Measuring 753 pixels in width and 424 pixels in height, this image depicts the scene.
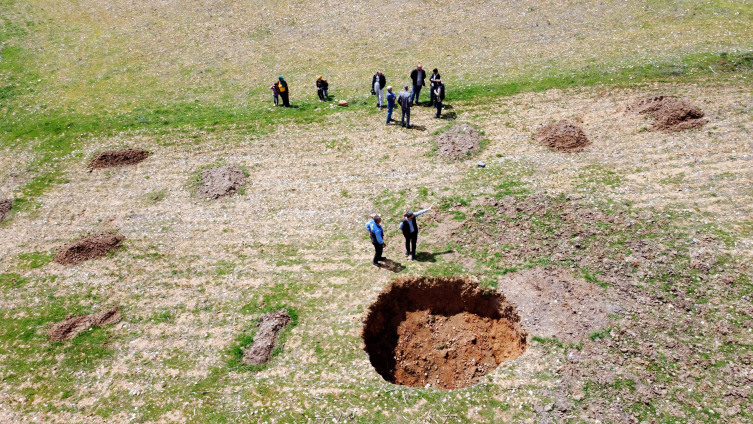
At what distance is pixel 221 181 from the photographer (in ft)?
81.5

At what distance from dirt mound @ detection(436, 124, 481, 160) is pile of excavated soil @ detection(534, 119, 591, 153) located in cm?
353

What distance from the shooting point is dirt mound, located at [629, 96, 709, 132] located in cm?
2367

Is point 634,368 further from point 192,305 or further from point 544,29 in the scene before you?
point 544,29

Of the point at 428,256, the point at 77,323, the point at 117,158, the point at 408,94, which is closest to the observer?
the point at 77,323

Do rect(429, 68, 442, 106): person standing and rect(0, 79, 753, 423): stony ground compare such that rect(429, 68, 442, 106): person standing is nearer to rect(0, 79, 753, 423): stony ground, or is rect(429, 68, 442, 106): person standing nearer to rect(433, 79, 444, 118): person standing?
rect(433, 79, 444, 118): person standing

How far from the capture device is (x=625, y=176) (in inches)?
846

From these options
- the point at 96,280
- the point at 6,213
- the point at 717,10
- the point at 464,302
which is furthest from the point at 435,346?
the point at 717,10

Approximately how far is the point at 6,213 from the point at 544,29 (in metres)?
38.8

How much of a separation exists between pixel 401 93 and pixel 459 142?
467 centimetres

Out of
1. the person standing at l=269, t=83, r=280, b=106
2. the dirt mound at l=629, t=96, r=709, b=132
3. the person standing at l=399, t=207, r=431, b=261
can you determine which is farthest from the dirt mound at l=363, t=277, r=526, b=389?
the person standing at l=269, t=83, r=280, b=106

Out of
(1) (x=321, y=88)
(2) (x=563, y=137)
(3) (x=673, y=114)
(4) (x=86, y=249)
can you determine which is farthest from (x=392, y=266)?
(3) (x=673, y=114)

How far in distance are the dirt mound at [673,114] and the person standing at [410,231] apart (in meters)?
15.3

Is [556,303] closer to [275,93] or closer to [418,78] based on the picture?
[418,78]

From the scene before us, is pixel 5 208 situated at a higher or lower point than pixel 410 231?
lower
